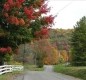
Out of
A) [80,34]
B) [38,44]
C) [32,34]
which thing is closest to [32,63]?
[38,44]

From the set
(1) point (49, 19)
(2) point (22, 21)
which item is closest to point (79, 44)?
(1) point (49, 19)

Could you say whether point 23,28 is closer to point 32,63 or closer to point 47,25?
point 47,25

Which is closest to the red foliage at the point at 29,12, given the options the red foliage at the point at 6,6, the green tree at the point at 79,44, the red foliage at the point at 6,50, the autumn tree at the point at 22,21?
the autumn tree at the point at 22,21

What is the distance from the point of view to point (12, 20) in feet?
108

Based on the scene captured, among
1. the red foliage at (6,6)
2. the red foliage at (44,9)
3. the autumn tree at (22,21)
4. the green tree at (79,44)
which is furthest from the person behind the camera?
the green tree at (79,44)

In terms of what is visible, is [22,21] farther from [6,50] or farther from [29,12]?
[6,50]

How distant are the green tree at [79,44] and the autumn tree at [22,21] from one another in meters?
54.0

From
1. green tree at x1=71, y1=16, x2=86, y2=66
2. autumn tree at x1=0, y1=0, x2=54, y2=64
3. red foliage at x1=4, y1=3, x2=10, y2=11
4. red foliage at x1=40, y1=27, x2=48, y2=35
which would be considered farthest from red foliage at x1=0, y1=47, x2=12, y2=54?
green tree at x1=71, y1=16, x2=86, y2=66

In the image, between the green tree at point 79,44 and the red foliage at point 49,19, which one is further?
the green tree at point 79,44

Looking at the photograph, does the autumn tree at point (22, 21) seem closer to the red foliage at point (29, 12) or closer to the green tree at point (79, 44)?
the red foliage at point (29, 12)

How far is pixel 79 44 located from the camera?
91750mm

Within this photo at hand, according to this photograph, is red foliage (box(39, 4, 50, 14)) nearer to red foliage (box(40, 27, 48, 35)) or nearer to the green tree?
red foliage (box(40, 27, 48, 35))

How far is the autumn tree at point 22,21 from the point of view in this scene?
108ft

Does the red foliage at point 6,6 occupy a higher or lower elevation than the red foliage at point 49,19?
higher
